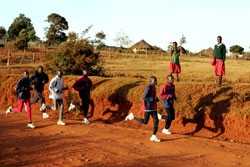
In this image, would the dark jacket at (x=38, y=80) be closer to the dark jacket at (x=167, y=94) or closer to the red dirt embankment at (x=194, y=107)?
the red dirt embankment at (x=194, y=107)

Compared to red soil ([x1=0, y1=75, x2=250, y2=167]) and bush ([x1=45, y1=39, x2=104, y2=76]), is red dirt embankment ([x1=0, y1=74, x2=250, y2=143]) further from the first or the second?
bush ([x1=45, y1=39, x2=104, y2=76])

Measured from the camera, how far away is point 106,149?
9.70 m

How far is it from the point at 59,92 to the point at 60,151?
4.86 meters

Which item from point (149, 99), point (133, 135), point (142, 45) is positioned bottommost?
point (133, 135)

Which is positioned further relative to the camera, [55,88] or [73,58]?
[73,58]

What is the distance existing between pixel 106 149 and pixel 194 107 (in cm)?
490

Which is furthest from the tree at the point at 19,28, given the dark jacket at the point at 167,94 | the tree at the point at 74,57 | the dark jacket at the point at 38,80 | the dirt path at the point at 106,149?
the dark jacket at the point at 167,94

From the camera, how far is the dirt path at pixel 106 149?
856cm

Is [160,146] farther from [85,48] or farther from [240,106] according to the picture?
[85,48]

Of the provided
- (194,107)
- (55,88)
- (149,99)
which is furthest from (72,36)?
(149,99)

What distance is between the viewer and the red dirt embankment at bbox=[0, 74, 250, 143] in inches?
494

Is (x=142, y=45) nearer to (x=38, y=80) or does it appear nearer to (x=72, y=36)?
(x=72, y=36)

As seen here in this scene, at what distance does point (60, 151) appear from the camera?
9.27 metres

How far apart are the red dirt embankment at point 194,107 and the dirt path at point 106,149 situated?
1.22 metres
